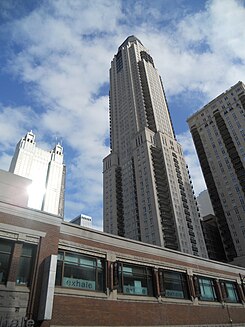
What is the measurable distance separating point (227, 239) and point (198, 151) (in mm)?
38840

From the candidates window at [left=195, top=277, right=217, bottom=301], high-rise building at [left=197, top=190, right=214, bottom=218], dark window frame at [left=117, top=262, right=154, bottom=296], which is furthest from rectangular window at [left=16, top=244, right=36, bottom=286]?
high-rise building at [left=197, top=190, right=214, bottom=218]

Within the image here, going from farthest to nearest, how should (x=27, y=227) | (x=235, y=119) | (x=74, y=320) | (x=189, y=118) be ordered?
(x=189, y=118)
(x=235, y=119)
(x=27, y=227)
(x=74, y=320)

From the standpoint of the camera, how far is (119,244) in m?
22.7

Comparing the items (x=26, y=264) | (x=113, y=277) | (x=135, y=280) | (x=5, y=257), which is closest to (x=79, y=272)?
(x=113, y=277)

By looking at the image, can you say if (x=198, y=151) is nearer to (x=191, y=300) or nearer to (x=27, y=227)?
(x=191, y=300)

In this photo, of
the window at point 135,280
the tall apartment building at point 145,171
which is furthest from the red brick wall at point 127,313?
the tall apartment building at point 145,171

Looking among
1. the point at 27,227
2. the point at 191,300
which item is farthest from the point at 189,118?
the point at 27,227

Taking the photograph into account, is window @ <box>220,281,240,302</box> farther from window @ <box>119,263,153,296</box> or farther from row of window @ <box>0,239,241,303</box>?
window @ <box>119,263,153,296</box>

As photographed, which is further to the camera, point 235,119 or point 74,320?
point 235,119

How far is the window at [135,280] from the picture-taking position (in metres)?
21.4

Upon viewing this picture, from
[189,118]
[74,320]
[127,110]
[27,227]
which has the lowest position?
[74,320]

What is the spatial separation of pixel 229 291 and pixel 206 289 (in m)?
4.87

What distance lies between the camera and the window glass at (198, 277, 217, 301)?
27.4 m

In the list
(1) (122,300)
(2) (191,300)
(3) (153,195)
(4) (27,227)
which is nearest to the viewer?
(4) (27,227)
